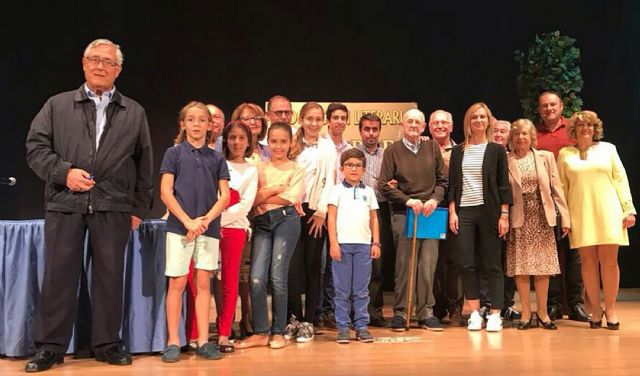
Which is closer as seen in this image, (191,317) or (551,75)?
(191,317)

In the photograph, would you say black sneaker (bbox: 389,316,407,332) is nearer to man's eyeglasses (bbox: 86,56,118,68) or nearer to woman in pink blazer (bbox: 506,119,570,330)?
woman in pink blazer (bbox: 506,119,570,330)

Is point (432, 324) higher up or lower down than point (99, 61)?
lower down

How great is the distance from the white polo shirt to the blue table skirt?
3.54 feet

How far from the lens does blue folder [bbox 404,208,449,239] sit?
4633 mm

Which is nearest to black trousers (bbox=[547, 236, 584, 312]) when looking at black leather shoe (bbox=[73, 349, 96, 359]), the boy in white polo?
the boy in white polo

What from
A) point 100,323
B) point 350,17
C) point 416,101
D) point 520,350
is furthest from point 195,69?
point 520,350

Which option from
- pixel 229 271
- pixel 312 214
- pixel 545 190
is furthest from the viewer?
pixel 545 190

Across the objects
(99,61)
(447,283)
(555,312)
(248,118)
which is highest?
(99,61)

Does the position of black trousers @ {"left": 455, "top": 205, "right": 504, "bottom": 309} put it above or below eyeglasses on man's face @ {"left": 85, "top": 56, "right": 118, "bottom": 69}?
below

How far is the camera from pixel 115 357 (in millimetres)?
3549

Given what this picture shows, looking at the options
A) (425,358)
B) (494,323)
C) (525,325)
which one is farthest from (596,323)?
(425,358)

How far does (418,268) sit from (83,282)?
2194mm

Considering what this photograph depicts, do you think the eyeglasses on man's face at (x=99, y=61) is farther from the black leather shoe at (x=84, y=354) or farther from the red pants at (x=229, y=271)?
the black leather shoe at (x=84, y=354)

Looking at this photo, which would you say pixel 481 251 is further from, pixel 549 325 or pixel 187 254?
pixel 187 254
